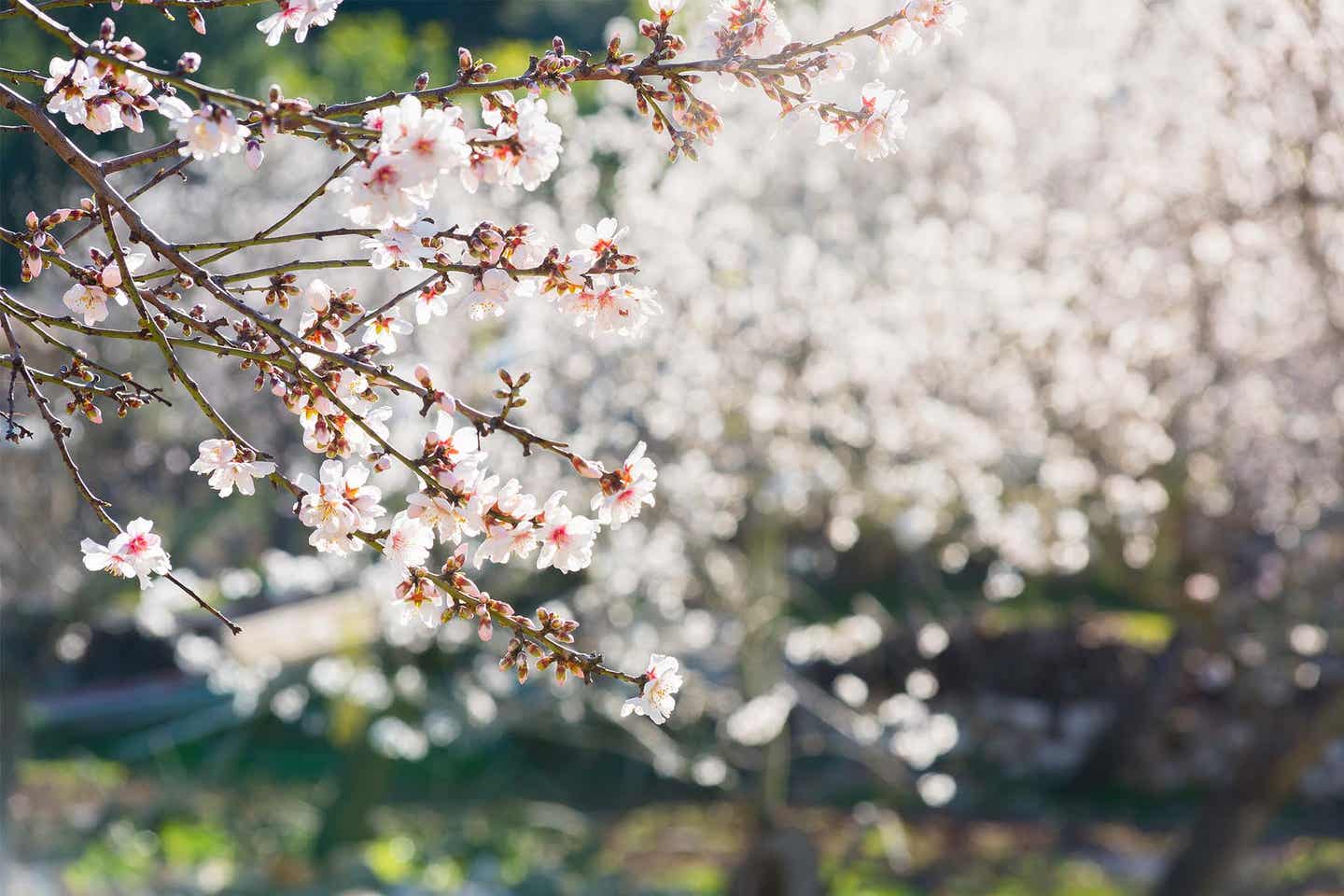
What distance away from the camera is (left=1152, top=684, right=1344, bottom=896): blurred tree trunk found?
6820 mm

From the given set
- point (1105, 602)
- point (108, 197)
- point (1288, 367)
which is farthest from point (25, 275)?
point (1105, 602)

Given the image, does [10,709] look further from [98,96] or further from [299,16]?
Result: [299,16]

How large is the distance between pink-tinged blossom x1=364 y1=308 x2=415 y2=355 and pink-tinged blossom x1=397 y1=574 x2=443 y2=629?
0.29 meters

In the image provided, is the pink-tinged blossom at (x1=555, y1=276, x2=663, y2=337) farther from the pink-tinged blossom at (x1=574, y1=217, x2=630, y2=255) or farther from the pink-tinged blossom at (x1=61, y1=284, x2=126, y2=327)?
the pink-tinged blossom at (x1=61, y1=284, x2=126, y2=327)

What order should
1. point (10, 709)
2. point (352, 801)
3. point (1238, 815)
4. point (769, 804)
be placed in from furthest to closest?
1. point (352, 801)
2. point (10, 709)
3. point (1238, 815)
4. point (769, 804)

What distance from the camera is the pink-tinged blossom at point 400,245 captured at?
1485 mm

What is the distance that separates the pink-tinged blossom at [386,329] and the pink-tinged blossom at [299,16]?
329 millimetres

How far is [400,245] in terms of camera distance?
149 cm

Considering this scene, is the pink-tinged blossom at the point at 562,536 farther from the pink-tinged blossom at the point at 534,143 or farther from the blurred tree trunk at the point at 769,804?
the blurred tree trunk at the point at 769,804

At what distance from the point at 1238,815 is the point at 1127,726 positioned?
323 cm

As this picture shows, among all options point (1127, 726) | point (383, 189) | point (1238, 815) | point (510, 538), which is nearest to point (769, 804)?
point (1238, 815)

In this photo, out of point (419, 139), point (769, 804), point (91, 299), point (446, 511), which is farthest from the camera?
point (769, 804)

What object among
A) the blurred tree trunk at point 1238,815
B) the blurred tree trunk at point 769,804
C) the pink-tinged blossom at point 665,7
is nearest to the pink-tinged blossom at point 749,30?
the pink-tinged blossom at point 665,7

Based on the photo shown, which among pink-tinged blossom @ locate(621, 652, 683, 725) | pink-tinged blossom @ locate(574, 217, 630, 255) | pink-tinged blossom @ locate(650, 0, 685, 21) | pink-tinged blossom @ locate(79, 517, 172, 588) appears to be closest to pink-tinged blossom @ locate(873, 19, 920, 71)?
pink-tinged blossom @ locate(650, 0, 685, 21)
